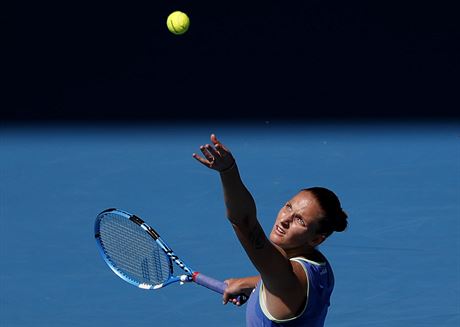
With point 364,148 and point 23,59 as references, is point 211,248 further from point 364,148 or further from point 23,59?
point 23,59

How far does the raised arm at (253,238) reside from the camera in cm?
334

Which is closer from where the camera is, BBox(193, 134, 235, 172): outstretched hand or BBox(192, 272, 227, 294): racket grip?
BBox(193, 134, 235, 172): outstretched hand

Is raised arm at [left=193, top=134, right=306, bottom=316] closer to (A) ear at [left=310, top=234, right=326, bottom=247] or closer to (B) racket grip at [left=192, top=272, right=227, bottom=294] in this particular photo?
(A) ear at [left=310, top=234, right=326, bottom=247]

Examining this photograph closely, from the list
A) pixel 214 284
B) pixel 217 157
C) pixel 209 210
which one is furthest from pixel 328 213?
pixel 209 210

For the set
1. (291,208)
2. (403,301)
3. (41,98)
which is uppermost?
(291,208)

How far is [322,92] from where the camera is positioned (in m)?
8.70

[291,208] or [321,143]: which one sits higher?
[291,208]

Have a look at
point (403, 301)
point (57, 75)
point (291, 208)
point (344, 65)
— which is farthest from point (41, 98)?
point (291, 208)

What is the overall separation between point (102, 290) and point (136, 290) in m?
0.19

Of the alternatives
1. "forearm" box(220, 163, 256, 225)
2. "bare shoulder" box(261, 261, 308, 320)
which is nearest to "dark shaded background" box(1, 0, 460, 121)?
"bare shoulder" box(261, 261, 308, 320)

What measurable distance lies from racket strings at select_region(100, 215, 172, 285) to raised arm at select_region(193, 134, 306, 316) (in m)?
1.39

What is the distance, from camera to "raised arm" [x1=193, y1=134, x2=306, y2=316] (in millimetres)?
3344

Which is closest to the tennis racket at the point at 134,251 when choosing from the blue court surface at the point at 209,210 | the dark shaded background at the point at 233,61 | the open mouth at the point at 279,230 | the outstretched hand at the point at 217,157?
the blue court surface at the point at 209,210

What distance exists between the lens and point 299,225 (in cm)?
387
